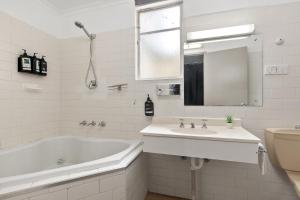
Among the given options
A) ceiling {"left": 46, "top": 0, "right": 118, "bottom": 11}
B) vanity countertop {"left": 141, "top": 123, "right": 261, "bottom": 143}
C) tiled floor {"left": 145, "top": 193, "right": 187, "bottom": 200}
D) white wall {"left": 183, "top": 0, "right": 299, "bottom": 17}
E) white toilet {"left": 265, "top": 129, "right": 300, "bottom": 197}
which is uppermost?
ceiling {"left": 46, "top": 0, "right": 118, "bottom": 11}

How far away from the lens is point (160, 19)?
6.99 feet

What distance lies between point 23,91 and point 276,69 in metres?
2.65

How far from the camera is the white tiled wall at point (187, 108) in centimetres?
158

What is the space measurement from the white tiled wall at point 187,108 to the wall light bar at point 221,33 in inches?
2.1

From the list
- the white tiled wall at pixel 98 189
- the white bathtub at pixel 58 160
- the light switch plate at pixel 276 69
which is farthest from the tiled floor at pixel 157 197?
the light switch plate at pixel 276 69

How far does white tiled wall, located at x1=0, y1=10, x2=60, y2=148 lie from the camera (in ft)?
5.56

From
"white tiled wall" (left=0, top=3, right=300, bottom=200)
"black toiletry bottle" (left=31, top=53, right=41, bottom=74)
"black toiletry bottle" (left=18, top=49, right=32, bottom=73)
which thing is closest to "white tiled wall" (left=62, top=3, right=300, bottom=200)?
"white tiled wall" (left=0, top=3, right=300, bottom=200)

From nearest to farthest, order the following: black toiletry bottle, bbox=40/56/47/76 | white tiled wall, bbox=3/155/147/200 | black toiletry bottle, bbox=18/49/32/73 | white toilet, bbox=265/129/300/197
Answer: white tiled wall, bbox=3/155/147/200 → white toilet, bbox=265/129/300/197 → black toiletry bottle, bbox=18/49/32/73 → black toiletry bottle, bbox=40/56/47/76

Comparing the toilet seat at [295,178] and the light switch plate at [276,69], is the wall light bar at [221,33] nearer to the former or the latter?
the light switch plate at [276,69]

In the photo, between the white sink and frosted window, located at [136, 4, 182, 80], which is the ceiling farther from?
the white sink

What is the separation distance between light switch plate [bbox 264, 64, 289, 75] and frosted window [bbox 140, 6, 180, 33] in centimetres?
108

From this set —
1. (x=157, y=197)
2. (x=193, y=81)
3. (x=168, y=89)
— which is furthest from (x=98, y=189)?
(x=193, y=81)

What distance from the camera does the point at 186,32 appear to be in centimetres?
188

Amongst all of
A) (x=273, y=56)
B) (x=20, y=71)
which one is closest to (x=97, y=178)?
(x=20, y=71)
